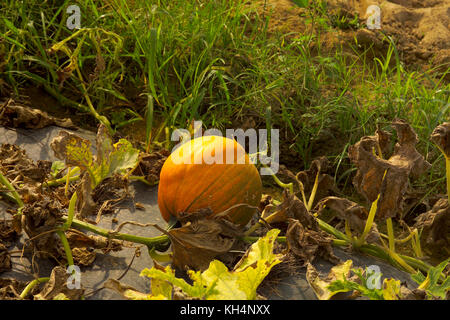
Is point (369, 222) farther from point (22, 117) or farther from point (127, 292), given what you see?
point (22, 117)

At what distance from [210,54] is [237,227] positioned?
3.99 feet

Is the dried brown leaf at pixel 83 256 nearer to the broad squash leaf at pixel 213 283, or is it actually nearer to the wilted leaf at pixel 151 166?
the broad squash leaf at pixel 213 283

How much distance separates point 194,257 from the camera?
1.83 m

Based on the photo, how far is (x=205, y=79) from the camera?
108 inches

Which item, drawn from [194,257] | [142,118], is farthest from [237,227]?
[142,118]

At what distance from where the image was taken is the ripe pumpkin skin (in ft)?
6.32

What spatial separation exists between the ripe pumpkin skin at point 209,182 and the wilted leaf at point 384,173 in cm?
36

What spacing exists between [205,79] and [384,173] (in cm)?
117

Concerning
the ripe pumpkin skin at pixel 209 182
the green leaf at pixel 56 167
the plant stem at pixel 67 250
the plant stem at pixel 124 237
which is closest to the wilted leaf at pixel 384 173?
the ripe pumpkin skin at pixel 209 182

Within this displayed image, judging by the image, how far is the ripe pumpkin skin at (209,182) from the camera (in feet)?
6.32

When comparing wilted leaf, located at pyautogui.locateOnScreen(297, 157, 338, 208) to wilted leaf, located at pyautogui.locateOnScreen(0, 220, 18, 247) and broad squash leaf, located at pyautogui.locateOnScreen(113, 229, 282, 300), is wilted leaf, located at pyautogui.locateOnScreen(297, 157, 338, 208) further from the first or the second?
wilted leaf, located at pyautogui.locateOnScreen(0, 220, 18, 247)

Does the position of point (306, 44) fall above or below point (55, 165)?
above
